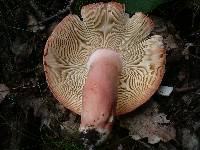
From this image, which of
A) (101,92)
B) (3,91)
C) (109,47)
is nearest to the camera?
(101,92)

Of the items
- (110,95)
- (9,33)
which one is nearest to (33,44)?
(9,33)

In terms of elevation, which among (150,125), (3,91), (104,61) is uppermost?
(104,61)

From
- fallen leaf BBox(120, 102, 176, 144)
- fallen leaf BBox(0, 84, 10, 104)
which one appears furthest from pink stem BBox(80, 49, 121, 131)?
fallen leaf BBox(0, 84, 10, 104)

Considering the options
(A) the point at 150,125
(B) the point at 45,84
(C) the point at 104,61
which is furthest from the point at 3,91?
(A) the point at 150,125

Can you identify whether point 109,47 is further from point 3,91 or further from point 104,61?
point 3,91

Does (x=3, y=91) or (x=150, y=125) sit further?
(x=3, y=91)
